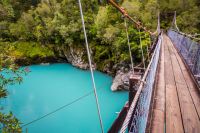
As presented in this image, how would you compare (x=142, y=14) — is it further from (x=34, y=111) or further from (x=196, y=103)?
(x=196, y=103)

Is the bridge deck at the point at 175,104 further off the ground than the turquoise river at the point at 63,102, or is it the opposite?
the bridge deck at the point at 175,104

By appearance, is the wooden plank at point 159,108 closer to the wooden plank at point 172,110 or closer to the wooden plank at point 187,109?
the wooden plank at point 172,110

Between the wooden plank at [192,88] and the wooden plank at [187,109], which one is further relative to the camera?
the wooden plank at [192,88]

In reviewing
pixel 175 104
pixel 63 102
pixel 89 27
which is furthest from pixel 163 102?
pixel 89 27

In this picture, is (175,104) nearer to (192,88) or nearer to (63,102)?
(192,88)

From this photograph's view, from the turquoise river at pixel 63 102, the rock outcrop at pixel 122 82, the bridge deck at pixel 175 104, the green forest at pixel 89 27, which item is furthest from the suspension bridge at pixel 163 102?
the rock outcrop at pixel 122 82

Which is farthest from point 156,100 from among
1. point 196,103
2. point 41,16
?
point 41,16

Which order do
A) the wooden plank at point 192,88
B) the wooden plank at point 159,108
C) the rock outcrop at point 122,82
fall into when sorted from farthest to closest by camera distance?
the rock outcrop at point 122,82, the wooden plank at point 192,88, the wooden plank at point 159,108
